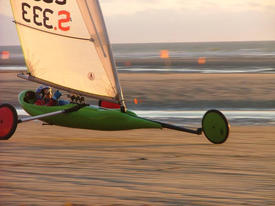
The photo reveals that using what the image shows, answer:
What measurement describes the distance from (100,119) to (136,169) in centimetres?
304

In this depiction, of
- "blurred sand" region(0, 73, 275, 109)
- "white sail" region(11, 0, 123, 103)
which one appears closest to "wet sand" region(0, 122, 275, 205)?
"white sail" region(11, 0, 123, 103)

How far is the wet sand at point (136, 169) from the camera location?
28.1ft

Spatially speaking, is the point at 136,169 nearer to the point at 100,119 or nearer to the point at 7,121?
the point at 100,119

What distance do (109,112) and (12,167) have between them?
3178mm

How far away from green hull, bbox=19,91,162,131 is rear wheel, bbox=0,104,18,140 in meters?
0.74

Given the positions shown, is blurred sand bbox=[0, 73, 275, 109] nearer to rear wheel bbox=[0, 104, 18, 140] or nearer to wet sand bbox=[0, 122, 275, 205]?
wet sand bbox=[0, 122, 275, 205]

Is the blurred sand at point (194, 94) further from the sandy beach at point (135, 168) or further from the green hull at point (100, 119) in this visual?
the green hull at point (100, 119)

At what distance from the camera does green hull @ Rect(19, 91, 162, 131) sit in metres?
13.1

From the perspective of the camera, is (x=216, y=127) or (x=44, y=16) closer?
(x=216, y=127)

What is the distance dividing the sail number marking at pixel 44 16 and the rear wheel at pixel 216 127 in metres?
3.25

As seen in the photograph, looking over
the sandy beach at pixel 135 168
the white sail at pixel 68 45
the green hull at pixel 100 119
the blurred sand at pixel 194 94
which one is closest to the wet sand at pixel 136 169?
the sandy beach at pixel 135 168

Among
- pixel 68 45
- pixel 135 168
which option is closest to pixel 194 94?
pixel 68 45

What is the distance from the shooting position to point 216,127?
13.2 metres

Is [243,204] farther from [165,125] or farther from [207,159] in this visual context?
[165,125]
